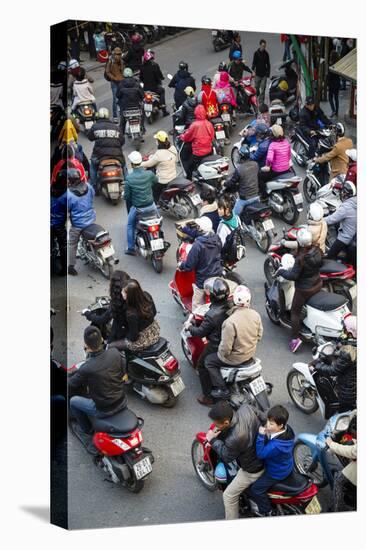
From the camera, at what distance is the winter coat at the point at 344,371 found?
9.84 meters

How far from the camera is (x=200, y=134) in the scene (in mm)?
10875

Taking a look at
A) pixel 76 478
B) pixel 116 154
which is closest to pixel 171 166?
pixel 116 154

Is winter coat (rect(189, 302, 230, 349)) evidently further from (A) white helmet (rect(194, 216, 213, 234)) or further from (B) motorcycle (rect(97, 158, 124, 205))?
(B) motorcycle (rect(97, 158, 124, 205))

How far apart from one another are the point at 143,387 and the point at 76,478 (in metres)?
1.08

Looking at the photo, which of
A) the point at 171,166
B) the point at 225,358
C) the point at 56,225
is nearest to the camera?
the point at 56,225

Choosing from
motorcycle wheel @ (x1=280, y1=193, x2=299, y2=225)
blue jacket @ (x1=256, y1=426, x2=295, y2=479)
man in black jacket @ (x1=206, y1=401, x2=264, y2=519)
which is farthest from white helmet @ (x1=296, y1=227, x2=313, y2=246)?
blue jacket @ (x1=256, y1=426, x2=295, y2=479)

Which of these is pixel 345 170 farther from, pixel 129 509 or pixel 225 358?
pixel 129 509

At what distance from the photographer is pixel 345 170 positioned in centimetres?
1090

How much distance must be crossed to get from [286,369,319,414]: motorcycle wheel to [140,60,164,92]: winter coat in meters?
3.09

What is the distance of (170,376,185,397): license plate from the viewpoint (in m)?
9.84

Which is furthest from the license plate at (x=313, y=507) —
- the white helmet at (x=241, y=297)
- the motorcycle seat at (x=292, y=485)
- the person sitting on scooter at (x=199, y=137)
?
the person sitting on scooter at (x=199, y=137)

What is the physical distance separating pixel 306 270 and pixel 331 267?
33 cm

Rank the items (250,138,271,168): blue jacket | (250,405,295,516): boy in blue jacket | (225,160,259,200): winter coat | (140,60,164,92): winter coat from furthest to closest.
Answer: (250,138,271,168): blue jacket
(225,160,259,200): winter coat
(140,60,164,92): winter coat
(250,405,295,516): boy in blue jacket

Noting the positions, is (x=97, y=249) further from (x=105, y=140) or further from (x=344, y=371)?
(x=344, y=371)
